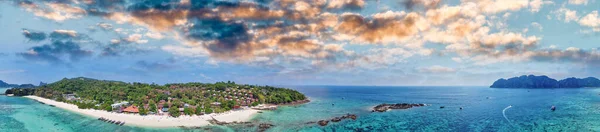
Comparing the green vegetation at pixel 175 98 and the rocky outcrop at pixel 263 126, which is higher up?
the green vegetation at pixel 175 98

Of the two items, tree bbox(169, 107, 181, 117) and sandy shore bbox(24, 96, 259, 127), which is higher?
tree bbox(169, 107, 181, 117)

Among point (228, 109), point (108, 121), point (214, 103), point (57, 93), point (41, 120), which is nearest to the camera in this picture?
point (108, 121)

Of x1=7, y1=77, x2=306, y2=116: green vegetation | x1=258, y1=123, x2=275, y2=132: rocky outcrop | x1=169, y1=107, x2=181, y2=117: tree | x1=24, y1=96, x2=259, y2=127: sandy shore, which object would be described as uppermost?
x1=7, y1=77, x2=306, y2=116: green vegetation

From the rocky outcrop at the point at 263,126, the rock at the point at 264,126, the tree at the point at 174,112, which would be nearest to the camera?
the rocky outcrop at the point at 263,126

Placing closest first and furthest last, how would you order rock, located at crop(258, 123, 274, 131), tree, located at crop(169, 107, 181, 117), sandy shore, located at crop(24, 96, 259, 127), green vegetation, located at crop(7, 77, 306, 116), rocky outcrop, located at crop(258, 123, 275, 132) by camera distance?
1. rocky outcrop, located at crop(258, 123, 275, 132)
2. rock, located at crop(258, 123, 274, 131)
3. sandy shore, located at crop(24, 96, 259, 127)
4. tree, located at crop(169, 107, 181, 117)
5. green vegetation, located at crop(7, 77, 306, 116)

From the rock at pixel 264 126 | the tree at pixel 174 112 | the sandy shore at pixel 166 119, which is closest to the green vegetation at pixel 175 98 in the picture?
the tree at pixel 174 112

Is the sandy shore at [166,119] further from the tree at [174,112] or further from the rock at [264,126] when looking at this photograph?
the rock at [264,126]

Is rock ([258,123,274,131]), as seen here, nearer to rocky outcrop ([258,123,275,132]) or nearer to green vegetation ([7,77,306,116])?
rocky outcrop ([258,123,275,132])

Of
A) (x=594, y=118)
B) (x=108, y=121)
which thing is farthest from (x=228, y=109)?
(x=594, y=118)

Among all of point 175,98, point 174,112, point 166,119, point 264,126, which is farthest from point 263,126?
point 175,98

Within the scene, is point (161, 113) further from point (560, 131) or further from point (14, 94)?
point (14, 94)

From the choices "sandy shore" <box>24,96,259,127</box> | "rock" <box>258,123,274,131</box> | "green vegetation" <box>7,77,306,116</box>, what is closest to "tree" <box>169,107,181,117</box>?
"green vegetation" <box>7,77,306,116</box>
